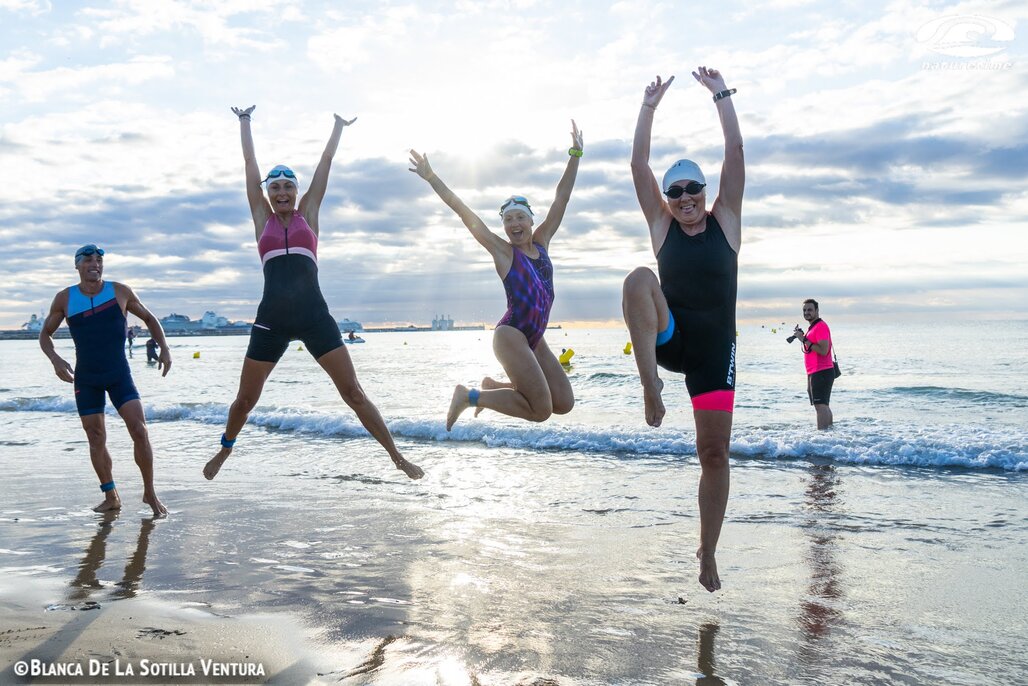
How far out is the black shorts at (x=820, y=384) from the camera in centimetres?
1386

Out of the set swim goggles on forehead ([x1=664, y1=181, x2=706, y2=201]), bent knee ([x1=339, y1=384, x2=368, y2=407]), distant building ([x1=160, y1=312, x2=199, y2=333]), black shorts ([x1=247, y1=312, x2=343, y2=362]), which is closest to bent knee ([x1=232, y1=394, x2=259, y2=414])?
black shorts ([x1=247, y1=312, x2=343, y2=362])

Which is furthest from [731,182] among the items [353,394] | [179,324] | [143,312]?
[179,324]

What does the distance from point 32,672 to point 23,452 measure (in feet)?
34.0

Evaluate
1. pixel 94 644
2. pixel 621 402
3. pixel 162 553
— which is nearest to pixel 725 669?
pixel 94 644

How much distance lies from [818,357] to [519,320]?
9384 mm

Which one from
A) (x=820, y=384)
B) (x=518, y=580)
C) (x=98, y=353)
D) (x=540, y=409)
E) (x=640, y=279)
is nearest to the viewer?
(x=640, y=279)

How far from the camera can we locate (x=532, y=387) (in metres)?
5.90

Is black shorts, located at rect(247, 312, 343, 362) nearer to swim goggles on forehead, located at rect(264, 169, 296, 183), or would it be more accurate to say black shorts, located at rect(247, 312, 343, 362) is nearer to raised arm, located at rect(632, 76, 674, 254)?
swim goggles on forehead, located at rect(264, 169, 296, 183)

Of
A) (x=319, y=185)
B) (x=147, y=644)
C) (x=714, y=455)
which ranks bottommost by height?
(x=147, y=644)

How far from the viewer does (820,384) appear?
14.0m

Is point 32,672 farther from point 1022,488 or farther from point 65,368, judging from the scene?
point 1022,488

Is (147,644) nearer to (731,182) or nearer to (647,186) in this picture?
(647,186)

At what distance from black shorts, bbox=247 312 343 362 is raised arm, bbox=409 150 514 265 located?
1391mm

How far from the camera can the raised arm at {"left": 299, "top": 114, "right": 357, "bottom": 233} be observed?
6418mm
